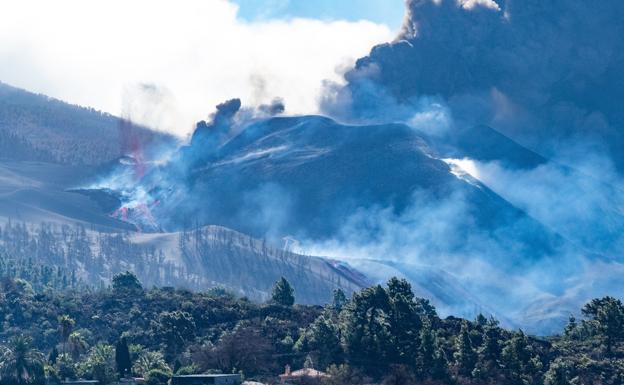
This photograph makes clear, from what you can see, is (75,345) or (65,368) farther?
(75,345)

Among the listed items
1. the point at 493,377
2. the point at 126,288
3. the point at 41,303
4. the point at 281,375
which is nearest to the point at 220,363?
the point at 281,375

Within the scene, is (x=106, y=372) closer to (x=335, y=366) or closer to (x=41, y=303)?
(x=335, y=366)

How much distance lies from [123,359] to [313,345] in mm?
20143

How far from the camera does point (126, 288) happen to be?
639 feet

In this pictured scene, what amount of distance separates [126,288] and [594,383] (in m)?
84.2

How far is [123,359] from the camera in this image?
13538 cm

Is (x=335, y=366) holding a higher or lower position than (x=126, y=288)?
lower

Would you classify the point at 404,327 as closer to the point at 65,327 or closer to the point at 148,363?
the point at 148,363

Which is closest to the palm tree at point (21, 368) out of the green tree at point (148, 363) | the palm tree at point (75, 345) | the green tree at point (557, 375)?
the green tree at point (148, 363)

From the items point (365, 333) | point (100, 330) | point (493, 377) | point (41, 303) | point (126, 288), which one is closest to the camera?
point (493, 377)

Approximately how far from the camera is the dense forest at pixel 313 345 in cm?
12938

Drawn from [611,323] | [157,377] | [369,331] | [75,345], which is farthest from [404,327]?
[75,345]

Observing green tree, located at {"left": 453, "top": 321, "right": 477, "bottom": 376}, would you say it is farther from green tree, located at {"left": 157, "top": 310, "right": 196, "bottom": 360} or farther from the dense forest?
green tree, located at {"left": 157, "top": 310, "right": 196, "bottom": 360}

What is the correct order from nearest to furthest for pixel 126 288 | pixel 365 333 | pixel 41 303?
1. pixel 365 333
2. pixel 41 303
3. pixel 126 288
